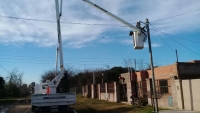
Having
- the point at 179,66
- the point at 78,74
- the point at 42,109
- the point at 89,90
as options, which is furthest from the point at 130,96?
the point at 78,74

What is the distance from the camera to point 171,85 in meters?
17.8

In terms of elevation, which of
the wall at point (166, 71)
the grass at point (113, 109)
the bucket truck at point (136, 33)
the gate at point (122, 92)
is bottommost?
the grass at point (113, 109)

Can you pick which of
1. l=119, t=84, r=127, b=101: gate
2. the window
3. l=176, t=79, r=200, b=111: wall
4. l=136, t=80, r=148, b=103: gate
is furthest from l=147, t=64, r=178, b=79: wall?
l=119, t=84, r=127, b=101: gate

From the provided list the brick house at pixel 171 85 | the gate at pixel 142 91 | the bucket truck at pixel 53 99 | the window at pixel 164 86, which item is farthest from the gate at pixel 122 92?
the bucket truck at pixel 53 99

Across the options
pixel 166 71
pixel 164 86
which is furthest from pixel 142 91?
pixel 164 86

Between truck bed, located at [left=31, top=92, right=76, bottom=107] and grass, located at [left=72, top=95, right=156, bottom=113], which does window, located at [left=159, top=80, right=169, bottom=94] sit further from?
truck bed, located at [left=31, top=92, right=76, bottom=107]

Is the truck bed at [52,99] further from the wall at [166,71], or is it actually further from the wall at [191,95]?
the wall at [166,71]

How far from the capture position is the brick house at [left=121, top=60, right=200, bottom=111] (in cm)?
1664

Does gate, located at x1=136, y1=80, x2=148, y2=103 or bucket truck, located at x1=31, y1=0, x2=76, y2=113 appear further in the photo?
gate, located at x1=136, y1=80, x2=148, y2=103

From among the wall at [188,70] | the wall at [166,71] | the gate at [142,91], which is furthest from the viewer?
the gate at [142,91]

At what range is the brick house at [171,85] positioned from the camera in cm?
1664

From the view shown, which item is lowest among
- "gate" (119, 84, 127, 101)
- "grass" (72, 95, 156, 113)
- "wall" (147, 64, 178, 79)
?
"grass" (72, 95, 156, 113)

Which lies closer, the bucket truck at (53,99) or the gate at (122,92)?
the bucket truck at (53,99)

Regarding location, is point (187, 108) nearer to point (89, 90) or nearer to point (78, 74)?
point (89, 90)
